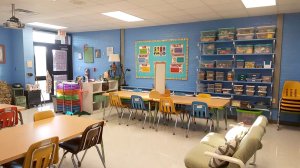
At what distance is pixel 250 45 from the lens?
554cm

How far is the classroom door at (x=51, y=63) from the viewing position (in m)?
7.82

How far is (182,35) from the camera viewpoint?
260 inches

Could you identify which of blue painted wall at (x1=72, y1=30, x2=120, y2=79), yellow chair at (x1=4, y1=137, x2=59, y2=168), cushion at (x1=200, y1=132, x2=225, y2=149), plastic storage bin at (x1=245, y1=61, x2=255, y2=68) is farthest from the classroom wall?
yellow chair at (x1=4, y1=137, x2=59, y2=168)

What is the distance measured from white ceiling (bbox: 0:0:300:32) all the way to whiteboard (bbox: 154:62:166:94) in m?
1.29

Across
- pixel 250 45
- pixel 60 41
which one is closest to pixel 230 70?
pixel 250 45

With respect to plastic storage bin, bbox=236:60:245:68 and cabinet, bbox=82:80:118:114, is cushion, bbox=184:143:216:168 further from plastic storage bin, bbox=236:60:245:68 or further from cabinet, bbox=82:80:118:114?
cabinet, bbox=82:80:118:114

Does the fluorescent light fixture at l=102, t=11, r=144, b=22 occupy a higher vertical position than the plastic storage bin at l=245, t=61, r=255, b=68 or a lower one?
higher

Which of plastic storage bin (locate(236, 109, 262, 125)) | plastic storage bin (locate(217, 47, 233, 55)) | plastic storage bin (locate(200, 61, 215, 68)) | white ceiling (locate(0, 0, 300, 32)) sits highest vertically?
white ceiling (locate(0, 0, 300, 32))

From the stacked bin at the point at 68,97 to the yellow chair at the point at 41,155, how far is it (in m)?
4.26

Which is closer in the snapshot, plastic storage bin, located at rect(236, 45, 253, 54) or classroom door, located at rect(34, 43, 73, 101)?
plastic storage bin, located at rect(236, 45, 253, 54)

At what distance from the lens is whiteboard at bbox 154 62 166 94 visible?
5.34m

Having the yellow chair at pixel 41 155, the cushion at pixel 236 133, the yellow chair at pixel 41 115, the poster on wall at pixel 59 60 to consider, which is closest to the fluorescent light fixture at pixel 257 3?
the cushion at pixel 236 133

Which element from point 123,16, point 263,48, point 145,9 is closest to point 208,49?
point 263,48

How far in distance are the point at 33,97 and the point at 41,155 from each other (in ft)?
19.1
